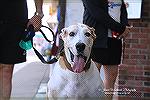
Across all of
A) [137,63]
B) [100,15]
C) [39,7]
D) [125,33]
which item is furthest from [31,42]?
[137,63]

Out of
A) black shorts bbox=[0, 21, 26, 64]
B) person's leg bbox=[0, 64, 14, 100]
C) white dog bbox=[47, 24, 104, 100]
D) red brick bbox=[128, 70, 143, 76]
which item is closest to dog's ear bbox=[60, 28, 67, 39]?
white dog bbox=[47, 24, 104, 100]

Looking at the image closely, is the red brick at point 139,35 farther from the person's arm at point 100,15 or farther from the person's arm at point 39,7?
the person's arm at point 39,7

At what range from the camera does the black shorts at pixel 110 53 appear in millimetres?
2059

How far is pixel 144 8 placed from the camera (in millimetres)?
2053

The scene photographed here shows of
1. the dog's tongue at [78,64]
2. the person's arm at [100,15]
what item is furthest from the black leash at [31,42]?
the person's arm at [100,15]

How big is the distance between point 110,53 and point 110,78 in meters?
0.18

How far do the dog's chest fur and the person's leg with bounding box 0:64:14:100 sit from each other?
0.28 metres

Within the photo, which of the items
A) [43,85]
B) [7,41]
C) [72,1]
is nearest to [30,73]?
[43,85]

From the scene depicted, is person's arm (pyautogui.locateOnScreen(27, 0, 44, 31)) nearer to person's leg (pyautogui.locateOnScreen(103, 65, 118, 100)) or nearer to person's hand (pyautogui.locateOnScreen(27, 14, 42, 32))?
person's hand (pyautogui.locateOnScreen(27, 14, 42, 32))

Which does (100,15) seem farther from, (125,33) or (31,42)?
(31,42)

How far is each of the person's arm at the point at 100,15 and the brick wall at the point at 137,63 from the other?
0.40 feet

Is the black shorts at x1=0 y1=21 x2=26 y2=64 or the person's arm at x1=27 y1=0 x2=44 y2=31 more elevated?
the person's arm at x1=27 y1=0 x2=44 y2=31

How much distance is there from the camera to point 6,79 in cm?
216

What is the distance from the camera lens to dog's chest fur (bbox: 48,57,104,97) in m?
2.06
